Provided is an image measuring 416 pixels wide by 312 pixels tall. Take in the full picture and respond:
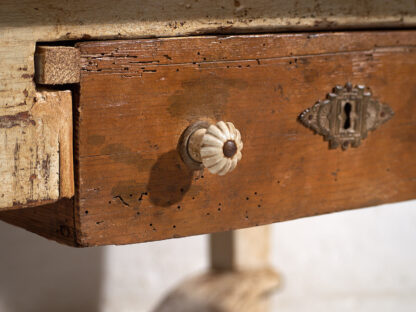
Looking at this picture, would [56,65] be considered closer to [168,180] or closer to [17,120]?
[17,120]

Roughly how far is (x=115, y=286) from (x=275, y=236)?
448mm

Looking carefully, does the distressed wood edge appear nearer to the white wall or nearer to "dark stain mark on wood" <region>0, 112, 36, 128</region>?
"dark stain mark on wood" <region>0, 112, 36, 128</region>

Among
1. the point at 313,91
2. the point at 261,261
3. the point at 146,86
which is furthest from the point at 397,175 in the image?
the point at 261,261

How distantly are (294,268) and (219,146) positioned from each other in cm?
133

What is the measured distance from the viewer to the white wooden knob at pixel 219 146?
2.59 feet

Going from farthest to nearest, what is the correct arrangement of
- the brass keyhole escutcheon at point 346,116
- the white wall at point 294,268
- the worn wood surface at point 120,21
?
the white wall at point 294,268 < the brass keyhole escutcheon at point 346,116 < the worn wood surface at point 120,21

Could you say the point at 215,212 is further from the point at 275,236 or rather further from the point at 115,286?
the point at 275,236

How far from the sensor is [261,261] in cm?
155

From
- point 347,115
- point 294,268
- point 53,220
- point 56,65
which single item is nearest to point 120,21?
point 56,65

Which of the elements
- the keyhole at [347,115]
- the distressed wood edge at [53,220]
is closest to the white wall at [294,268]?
the distressed wood edge at [53,220]

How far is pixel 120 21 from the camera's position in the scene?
780 mm

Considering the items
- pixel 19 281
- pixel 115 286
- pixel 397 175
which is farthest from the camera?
pixel 115 286

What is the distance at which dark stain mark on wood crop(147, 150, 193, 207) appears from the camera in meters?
0.83

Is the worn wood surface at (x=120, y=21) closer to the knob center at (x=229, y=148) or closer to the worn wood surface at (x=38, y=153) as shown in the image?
the worn wood surface at (x=38, y=153)
